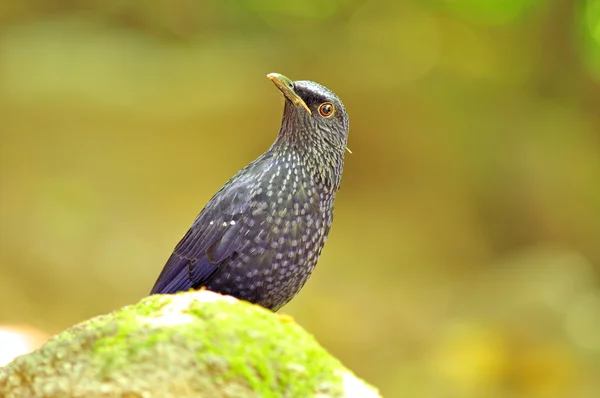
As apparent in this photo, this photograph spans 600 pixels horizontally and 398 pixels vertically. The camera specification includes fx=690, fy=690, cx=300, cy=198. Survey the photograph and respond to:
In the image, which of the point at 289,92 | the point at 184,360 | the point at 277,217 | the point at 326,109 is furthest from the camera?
the point at 326,109

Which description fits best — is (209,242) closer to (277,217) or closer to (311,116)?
(277,217)

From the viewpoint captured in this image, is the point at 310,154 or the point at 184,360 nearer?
the point at 184,360

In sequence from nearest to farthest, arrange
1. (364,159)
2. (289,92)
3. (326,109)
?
(289,92) < (326,109) < (364,159)

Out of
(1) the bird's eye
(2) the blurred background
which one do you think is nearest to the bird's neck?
(1) the bird's eye

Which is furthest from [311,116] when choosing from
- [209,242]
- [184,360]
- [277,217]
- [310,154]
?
[184,360]

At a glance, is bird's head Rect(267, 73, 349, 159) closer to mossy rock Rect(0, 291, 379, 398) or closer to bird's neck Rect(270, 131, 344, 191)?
bird's neck Rect(270, 131, 344, 191)

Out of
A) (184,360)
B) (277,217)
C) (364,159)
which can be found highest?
(364,159)

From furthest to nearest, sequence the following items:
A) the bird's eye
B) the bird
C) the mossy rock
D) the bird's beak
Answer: the bird's eye, the bird's beak, the bird, the mossy rock
